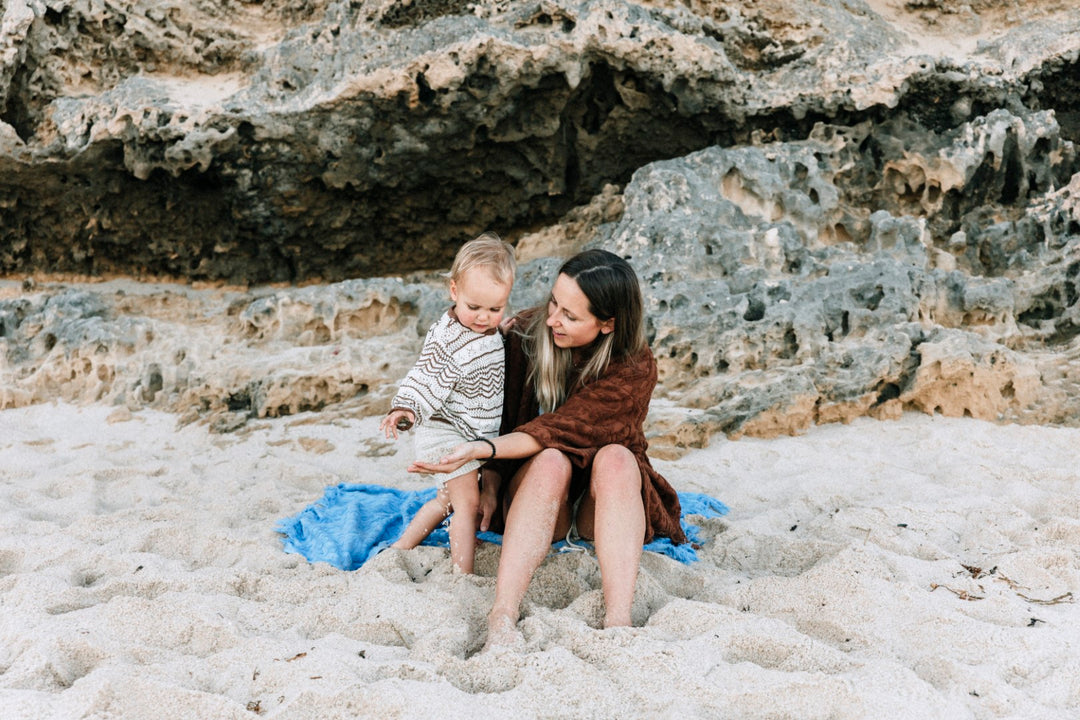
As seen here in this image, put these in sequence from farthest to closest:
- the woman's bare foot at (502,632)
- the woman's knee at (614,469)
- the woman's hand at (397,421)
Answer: the woman's hand at (397,421) < the woman's knee at (614,469) < the woman's bare foot at (502,632)

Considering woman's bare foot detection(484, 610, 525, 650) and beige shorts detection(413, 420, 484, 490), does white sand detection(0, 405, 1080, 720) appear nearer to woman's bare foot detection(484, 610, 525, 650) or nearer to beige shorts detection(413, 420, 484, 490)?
woman's bare foot detection(484, 610, 525, 650)

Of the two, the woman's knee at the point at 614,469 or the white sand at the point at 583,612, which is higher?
the woman's knee at the point at 614,469

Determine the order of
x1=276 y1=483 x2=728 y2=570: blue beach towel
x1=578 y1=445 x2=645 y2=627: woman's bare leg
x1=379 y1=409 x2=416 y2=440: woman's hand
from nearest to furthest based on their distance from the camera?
x1=578 y1=445 x2=645 y2=627: woman's bare leg < x1=379 y1=409 x2=416 y2=440: woman's hand < x1=276 y1=483 x2=728 y2=570: blue beach towel

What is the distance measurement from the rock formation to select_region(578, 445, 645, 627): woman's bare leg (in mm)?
1809

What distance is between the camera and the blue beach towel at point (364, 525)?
264 cm

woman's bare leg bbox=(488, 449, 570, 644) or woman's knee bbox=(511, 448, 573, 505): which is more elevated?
woman's knee bbox=(511, 448, 573, 505)

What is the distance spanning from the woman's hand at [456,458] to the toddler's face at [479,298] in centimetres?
43

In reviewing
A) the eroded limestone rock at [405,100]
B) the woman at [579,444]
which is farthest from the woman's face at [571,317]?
the eroded limestone rock at [405,100]

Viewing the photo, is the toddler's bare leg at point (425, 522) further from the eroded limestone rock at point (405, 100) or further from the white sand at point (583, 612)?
the eroded limestone rock at point (405, 100)

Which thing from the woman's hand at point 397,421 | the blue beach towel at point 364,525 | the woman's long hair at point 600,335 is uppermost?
the woman's long hair at point 600,335

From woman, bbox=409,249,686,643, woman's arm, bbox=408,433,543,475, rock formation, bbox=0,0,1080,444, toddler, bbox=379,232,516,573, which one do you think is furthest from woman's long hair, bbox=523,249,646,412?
rock formation, bbox=0,0,1080,444

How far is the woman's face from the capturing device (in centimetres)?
244

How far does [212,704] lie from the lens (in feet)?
5.12

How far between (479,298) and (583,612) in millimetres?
1003
